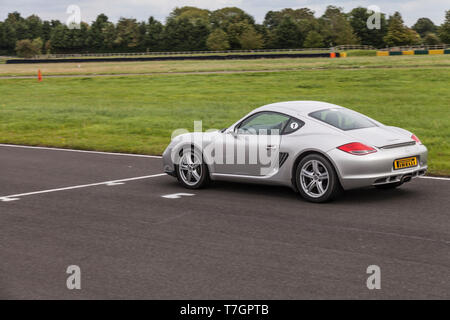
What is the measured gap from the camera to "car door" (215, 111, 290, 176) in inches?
361

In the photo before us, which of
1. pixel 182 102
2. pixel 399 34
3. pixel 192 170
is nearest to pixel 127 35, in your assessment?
pixel 399 34

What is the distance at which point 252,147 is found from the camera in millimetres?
9344

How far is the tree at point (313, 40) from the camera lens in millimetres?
119438

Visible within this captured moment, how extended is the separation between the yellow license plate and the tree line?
98.3m

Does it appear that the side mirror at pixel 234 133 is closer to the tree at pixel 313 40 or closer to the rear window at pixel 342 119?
the rear window at pixel 342 119

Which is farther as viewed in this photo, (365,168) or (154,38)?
(154,38)

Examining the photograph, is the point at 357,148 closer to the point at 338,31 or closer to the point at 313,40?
the point at 313,40

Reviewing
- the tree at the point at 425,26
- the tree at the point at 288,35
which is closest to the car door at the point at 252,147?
the tree at the point at 288,35

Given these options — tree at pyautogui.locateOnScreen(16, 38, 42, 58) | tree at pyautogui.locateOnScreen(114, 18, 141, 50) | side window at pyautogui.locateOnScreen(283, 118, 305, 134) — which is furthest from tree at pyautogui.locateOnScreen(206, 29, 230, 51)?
side window at pyautogui.locateOnScreen(283, 118, 305, 134)

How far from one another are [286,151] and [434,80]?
2597 cm

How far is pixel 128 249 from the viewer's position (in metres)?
6.62

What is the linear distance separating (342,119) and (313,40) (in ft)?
372
